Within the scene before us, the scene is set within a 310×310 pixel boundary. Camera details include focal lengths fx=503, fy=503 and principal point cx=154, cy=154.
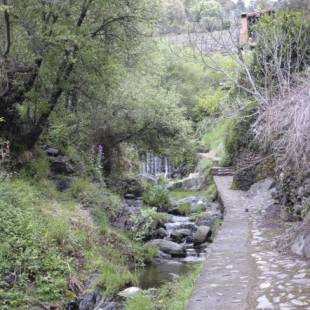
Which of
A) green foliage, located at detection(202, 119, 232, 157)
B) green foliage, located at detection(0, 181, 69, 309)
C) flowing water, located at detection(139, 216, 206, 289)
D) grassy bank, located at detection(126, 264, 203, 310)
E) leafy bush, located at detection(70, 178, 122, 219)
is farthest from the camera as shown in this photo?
green foliage, located at detection(202, 119, 232, 157)

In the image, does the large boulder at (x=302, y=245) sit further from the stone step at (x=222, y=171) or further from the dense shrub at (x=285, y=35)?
the stone step at (x=222, y=171)

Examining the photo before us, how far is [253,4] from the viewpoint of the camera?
1498 cm

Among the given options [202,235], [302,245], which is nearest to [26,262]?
[302,245]

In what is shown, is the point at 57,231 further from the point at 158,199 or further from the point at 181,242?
the point at 158,199

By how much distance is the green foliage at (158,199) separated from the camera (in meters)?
18.2

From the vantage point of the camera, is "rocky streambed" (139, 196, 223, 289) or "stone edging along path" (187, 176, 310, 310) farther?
"rocky streambed" (139, 196, 223, 289)

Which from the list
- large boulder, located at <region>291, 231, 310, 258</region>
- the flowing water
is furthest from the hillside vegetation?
large boulder, located at <region>291, 231, 310, 258</region>

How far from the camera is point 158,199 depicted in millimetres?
18359

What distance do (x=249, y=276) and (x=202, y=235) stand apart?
6.57 meters

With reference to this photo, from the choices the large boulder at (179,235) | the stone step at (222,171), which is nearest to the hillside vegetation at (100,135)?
the large boulder at (179,235)

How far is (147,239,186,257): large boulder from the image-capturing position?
11977 millimetres

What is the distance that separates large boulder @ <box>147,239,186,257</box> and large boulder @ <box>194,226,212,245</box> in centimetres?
87

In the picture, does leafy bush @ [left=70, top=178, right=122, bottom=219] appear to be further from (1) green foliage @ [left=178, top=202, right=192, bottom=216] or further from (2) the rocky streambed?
(1) green foliage @ [left=178, top=202, right=192, bottom=216]

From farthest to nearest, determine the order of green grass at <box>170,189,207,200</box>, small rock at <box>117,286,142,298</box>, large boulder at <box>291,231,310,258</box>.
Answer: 1. green grass at <box>170,189,207,200</box>
2. small rock at <box>117,286,142,298</box>
3. large boulder at <box>291,231,310,258</box>
